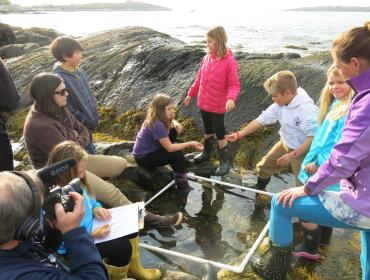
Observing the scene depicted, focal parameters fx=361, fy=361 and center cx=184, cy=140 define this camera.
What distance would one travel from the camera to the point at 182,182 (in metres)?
5.62

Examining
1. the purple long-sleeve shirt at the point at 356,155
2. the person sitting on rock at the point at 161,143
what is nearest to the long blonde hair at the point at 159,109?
the person sitting on rock at the point at 161,143

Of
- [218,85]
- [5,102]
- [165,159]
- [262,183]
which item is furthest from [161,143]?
[5,102]

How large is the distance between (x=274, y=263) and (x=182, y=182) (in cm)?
236

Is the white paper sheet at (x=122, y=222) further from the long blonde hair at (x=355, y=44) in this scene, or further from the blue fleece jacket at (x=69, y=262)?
the long blonde hair at (x=355, y=44)

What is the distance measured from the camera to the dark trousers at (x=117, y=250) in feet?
10.9

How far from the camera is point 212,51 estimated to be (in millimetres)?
5973

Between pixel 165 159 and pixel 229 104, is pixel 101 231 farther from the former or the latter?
pixel 229 104

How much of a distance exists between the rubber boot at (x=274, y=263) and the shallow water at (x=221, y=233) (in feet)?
1.18

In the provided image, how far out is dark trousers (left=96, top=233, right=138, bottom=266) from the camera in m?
3.34

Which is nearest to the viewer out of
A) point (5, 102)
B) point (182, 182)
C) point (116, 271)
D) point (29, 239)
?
point (29, 239)

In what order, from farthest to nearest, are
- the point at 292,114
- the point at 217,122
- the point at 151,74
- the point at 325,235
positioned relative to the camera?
the point at 151,74 < the point at 217,122 < the point at 292,114 < the point at 325,235

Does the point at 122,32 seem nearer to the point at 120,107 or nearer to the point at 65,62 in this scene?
the point at 120,107

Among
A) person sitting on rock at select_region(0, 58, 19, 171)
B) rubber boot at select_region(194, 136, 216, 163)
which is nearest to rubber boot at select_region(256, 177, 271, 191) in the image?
rubber boot at select_region(194, 136, 216, 163)

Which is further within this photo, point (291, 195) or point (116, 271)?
point (116, 271)
